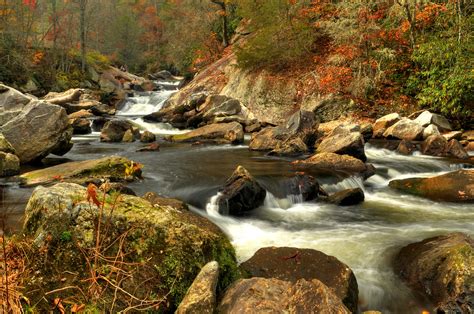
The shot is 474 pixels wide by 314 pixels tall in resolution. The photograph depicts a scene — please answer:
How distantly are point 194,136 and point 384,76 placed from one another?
10003mm

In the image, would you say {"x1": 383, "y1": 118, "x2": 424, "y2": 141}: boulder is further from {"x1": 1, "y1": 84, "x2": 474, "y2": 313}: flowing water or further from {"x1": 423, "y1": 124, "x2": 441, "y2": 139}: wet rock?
{"x1": 1, "y1": 84, "x2": 474, "y2": 313}: flowing water

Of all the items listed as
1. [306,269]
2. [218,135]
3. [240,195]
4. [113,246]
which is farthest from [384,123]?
[113,246]

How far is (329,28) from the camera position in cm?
1973

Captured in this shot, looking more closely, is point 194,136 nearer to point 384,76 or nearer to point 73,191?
point 384,76

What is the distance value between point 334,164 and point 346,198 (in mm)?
2769

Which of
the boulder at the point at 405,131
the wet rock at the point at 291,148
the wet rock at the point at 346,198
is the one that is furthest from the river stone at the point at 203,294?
the boulder at the point at 405,131

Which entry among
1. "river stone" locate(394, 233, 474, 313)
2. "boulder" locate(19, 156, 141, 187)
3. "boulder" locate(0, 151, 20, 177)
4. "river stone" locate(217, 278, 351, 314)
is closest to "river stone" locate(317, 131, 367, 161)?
"boulder" locate(19, 156, 141, 187)

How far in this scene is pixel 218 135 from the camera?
726 inches

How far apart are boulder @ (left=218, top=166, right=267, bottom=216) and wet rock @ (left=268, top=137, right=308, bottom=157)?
217 inches

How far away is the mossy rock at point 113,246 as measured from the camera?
3.43 metres

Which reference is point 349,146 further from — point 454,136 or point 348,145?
point 454,136

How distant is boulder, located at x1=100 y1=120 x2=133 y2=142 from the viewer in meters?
18.4

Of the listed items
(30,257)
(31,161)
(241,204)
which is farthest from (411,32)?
(30,257)

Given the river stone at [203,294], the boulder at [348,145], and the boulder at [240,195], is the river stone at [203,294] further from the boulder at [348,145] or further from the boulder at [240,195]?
the boulder at [348,145]
